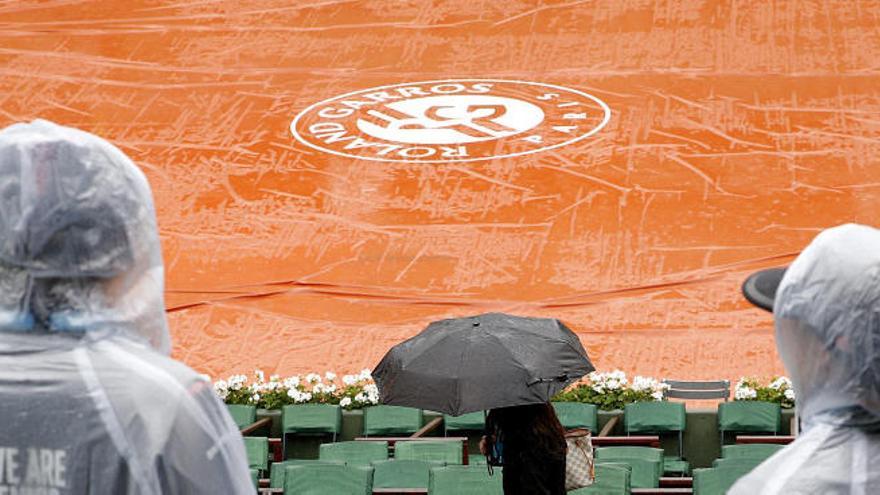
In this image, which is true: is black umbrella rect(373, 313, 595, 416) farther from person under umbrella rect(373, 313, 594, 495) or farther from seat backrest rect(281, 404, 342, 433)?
seat backrest rect(281, 404, 342, 433)

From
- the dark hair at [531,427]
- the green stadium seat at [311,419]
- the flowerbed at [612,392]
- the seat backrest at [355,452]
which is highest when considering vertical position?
the flowerbed at [612,392]

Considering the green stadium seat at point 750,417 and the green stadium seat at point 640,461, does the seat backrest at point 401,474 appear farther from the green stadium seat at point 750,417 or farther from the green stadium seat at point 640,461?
the green stadium seat at point 750,417

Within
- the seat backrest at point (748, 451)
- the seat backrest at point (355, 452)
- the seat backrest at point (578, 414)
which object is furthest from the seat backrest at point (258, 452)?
the seat backrest at point (748, 451)

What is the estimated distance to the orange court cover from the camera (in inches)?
495

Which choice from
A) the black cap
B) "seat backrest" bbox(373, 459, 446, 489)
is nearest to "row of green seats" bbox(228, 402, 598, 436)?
"seat backrest" bbox(373, 459, 446, 489)

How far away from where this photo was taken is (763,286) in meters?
2.30

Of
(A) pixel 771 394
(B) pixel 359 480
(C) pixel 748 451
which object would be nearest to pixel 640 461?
(C) pixel 748 451

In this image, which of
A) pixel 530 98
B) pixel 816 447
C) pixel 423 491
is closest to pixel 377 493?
pixel 423 491

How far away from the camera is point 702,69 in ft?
55.5

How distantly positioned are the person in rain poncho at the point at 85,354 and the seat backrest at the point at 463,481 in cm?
480

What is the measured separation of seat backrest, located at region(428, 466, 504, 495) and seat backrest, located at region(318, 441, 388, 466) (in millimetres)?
1356

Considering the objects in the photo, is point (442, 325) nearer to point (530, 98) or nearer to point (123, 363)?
point (123, 363)

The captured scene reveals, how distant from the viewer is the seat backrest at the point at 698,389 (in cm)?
1022

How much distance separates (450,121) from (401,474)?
361 inches
